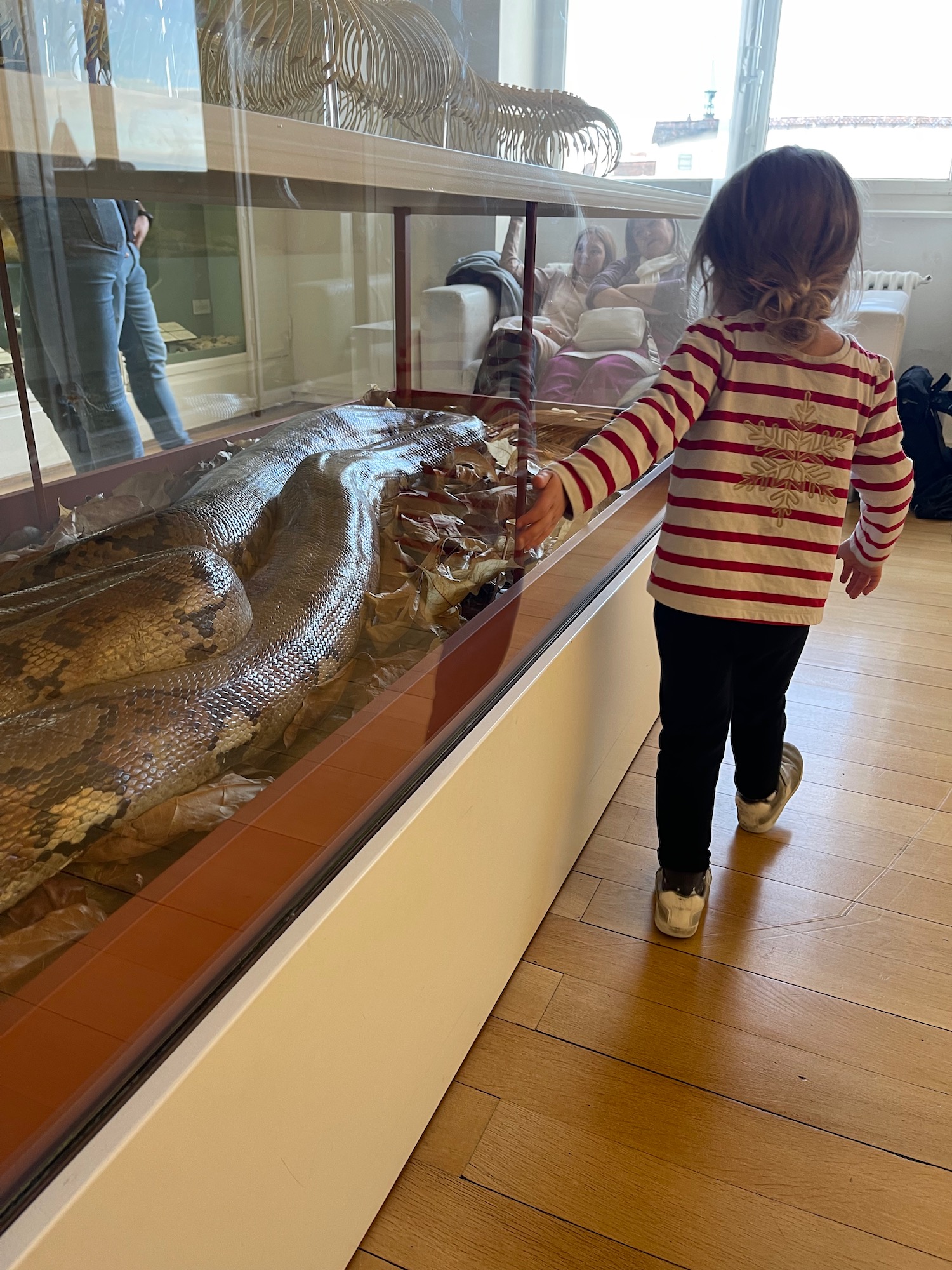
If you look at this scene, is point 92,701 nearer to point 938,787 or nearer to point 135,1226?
point 135,1226

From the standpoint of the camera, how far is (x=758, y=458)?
1.16 meters

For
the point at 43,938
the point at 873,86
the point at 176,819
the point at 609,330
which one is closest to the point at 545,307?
the point at 609,330

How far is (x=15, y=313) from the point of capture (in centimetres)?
77

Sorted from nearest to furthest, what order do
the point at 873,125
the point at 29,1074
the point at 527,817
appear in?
the point at 29,1074 < the point at 527,817 < the point at 873,125

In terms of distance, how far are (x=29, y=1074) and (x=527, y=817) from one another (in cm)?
75

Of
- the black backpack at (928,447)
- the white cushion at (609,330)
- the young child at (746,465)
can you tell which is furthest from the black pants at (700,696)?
the black backpack at (928,447)

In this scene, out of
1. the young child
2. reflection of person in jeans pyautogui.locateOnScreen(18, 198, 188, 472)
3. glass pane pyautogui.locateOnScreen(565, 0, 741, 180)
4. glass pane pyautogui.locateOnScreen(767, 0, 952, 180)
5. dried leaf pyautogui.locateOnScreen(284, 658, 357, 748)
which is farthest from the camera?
glass pane pyautogui.locateOnScreen(767, 0, 952, 180)

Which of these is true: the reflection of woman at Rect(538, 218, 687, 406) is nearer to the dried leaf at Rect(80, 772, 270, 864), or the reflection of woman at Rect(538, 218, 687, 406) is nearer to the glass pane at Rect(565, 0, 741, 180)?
the glass pane at Rect(565, 0, 741, 180)

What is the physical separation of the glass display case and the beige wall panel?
0.03 metres

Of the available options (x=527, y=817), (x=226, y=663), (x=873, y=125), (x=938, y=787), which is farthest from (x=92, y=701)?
(x=873, y=125)

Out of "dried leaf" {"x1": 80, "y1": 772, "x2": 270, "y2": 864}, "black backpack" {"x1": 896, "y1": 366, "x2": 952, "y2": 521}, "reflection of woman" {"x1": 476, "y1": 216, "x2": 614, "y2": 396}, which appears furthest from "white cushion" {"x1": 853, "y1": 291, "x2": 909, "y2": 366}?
"dried leaf" {"x1": 80, "y1": 772, "x2": 270, "y2": 864}

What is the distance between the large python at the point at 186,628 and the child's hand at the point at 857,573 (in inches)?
23.5

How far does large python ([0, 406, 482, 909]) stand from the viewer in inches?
27.6

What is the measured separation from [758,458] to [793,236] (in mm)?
256
